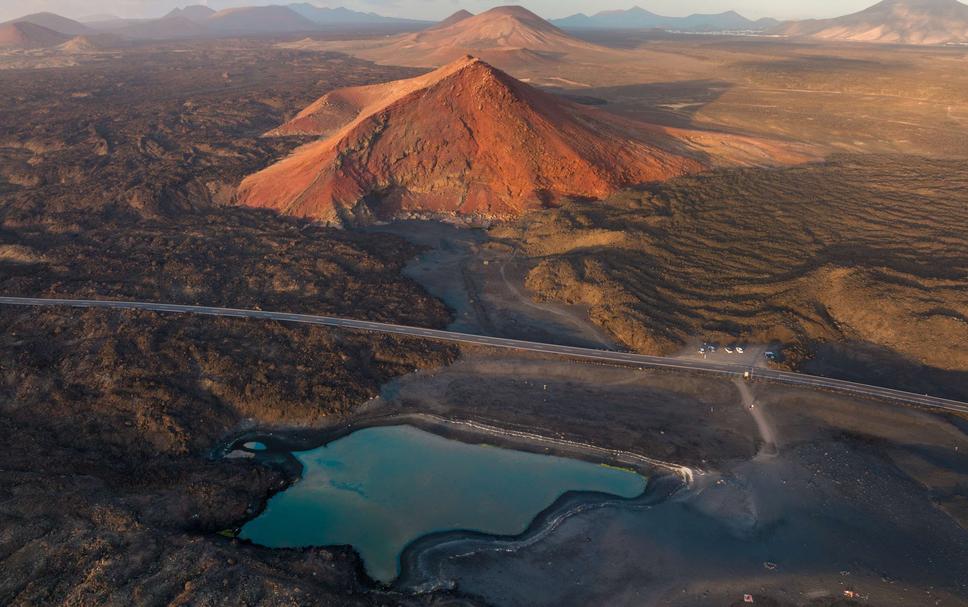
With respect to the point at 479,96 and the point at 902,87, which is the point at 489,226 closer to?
the point at 479,96

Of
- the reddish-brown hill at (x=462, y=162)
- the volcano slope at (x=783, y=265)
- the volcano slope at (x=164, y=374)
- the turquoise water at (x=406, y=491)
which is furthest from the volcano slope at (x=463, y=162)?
the turquoise water at (x=406, y=491)

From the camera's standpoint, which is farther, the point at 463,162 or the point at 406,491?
the point at 463,162

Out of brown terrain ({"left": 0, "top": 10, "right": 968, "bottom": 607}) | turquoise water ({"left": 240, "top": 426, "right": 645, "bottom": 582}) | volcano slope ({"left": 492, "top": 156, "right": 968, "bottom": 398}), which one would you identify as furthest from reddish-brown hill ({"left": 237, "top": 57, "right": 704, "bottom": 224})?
turquoise water ({"left": 240, "top": 426, "right": 645, "bottom": 582})

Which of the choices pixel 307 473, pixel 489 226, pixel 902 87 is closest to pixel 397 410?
pixel 307 473

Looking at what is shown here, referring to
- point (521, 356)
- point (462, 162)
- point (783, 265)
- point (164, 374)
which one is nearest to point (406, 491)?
point (521, 356)

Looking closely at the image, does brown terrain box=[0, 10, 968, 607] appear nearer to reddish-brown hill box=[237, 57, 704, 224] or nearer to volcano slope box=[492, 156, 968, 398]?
volcano slope box=[492, 156, 968, 398]

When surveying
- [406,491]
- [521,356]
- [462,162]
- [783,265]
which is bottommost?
[406,491]

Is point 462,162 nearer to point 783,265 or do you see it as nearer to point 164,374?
point 783,265

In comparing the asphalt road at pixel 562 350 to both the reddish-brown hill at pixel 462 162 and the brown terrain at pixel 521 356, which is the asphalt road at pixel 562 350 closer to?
the brown terrain at pixel 521 356
